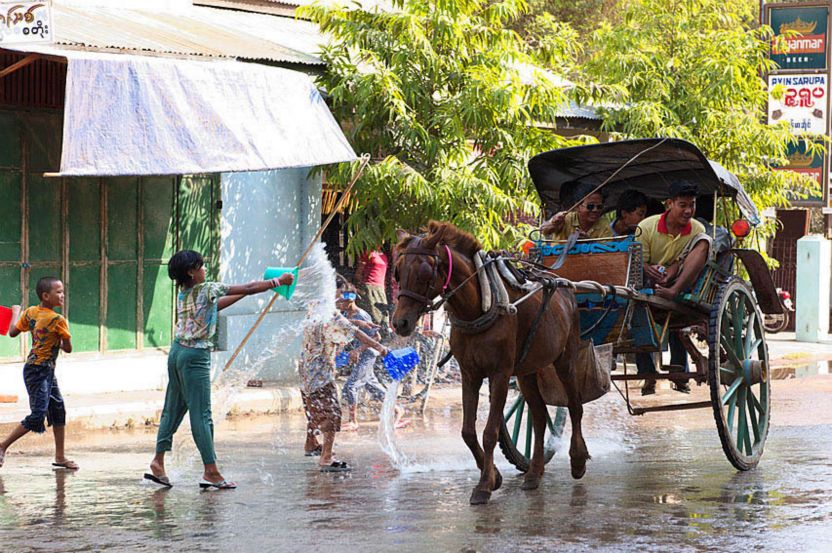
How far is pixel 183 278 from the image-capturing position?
30.1ft

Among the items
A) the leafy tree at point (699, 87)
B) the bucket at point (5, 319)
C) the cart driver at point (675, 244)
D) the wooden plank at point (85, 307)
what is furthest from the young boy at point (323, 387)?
the leafy tree at point (699, 87)

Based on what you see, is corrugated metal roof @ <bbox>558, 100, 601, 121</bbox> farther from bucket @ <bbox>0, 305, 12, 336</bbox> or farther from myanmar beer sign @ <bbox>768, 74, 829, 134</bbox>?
bucket @ <bbox>0, 305, 12, 336</bbox>

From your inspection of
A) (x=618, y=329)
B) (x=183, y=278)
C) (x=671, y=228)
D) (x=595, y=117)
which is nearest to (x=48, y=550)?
(x=183, y=278)

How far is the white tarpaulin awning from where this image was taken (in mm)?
11398

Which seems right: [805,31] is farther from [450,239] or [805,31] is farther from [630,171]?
[450,239]

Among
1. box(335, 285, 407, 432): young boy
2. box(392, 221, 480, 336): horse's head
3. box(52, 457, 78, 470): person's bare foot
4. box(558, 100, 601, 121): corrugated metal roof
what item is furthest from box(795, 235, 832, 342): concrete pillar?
box(392, 221, 480, 336): horse's head

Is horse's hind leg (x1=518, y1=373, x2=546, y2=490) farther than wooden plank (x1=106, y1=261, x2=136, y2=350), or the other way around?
wooden plank (x1=106, y1=261, x2=136, y2=350)

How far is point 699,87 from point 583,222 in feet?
30.1

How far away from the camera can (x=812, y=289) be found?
2408cm

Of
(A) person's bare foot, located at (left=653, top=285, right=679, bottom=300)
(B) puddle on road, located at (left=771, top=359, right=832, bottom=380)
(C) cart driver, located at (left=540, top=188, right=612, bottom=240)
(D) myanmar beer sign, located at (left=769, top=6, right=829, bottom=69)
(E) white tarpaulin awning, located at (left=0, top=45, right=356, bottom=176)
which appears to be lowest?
(B) puddle on road, located at (left=771, top=359, right=832, bottom=380)

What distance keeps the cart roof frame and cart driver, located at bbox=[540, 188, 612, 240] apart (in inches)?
11.0

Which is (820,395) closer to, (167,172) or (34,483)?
(167,172)

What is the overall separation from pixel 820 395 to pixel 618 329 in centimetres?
720

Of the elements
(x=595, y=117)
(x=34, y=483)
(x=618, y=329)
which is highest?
(x=595, y=117)
